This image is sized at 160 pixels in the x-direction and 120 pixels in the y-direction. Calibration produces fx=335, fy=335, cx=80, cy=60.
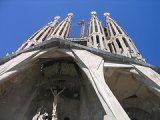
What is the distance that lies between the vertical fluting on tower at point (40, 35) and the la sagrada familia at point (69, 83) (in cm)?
809

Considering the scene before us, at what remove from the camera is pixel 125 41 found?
22.5 m

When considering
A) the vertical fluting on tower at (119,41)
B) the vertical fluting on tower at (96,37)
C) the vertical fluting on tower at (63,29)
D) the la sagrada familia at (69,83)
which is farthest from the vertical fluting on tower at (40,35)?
the la sagrada familia at (69,83)

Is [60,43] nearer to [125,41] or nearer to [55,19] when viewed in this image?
[125,41]

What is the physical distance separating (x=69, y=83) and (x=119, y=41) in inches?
382

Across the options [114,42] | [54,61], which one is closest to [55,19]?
[114,42]

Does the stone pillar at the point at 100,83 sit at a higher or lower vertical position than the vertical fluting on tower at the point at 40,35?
lower

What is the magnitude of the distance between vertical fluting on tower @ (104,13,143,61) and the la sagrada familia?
6051mm

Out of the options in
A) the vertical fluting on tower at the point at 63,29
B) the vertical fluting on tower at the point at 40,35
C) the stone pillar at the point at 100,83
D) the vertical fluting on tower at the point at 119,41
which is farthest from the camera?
the vertical fluting on tower at the point at 63,29

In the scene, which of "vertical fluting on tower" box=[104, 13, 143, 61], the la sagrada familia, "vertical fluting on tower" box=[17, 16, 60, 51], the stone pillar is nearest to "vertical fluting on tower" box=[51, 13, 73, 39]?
"vertical fluting on tower" box=[17, 16, 60, 51]

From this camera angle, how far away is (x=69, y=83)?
13.5 metres

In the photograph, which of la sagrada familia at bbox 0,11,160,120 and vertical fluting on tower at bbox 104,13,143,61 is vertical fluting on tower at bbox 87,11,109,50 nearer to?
vertical fluting on tower at bbox 104,13,143,61

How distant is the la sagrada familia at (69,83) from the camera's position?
39.1 ft

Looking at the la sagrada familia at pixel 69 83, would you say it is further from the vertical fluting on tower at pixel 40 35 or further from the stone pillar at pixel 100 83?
the vertical fluting on tower at pixel 40 35

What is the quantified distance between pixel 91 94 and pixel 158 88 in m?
2.49
